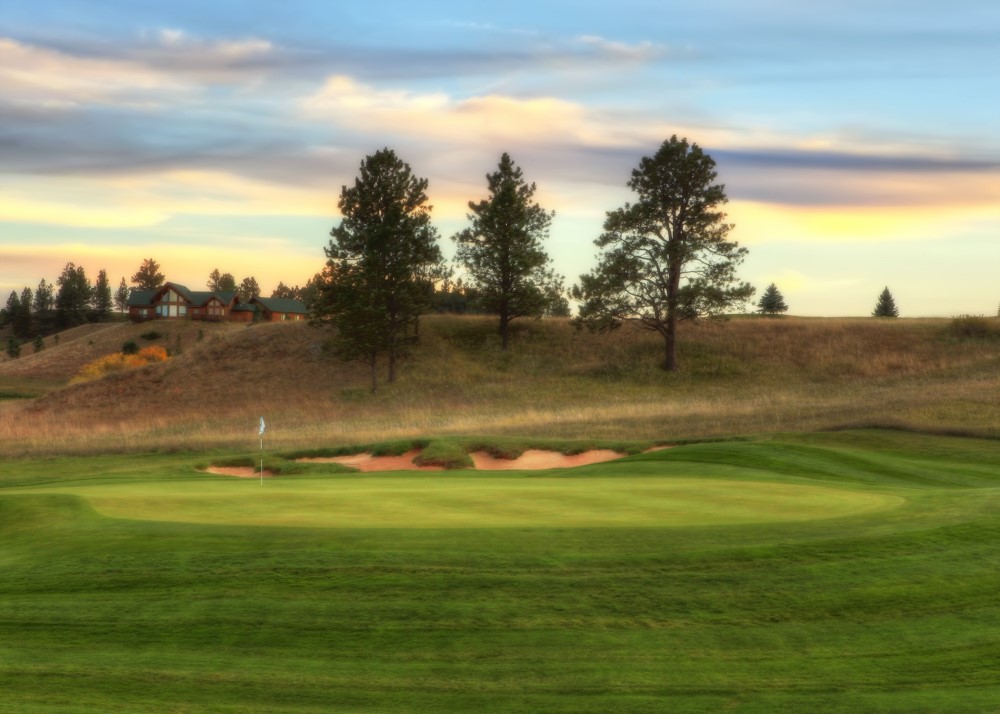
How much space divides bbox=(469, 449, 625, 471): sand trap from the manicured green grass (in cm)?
1408

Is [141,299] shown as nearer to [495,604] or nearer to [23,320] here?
[23,320]

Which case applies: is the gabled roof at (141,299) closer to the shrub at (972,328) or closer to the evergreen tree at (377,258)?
the evergreen tree at (377,258)

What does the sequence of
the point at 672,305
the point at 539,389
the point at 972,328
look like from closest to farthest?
the point at 539,389
the point at 672,305
the point at 972,328

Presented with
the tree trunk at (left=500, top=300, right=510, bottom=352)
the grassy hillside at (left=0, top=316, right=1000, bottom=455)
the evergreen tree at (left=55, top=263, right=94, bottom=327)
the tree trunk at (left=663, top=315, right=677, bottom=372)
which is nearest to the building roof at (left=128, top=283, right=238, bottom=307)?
→ the evergreen tree at (left=55, top=263, right=94, bottom=327)

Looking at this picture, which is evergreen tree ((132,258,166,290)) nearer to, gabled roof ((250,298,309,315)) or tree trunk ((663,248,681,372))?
gabled roof ((250,298,309,315))

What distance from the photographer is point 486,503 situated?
13.9m

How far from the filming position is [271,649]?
27.8ft

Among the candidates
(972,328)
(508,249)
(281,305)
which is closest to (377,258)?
(508,249)

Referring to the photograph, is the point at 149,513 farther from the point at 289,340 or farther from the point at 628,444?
the point at 289,340

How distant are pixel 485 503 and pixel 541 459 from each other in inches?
607

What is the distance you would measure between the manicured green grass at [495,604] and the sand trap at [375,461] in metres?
13.8

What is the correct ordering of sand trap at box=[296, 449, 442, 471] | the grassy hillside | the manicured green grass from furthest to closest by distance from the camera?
1. the grassy hillside
2. sand trap at box=[296, 449, 442, 471]
3. the manicured green grass

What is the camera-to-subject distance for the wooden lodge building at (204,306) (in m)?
122

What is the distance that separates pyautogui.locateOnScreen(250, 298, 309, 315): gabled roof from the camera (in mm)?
125075
